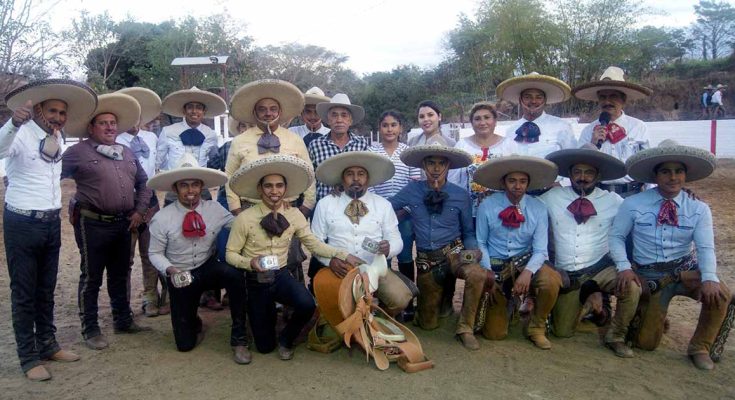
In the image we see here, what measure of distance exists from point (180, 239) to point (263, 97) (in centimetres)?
152

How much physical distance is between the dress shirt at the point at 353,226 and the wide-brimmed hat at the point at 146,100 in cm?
226

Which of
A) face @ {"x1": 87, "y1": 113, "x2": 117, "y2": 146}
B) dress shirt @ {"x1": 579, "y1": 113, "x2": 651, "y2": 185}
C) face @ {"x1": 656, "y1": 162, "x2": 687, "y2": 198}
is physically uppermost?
face @ {"x1": 87, "y1": 113, "x2": 117, "y2": 146}

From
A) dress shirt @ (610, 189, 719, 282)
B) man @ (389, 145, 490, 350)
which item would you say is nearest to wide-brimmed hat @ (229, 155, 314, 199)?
man @ (389, 145, 490, 350)

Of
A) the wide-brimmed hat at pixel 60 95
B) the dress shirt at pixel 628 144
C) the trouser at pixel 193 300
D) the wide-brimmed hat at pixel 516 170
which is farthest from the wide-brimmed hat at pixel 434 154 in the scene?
the wide-brimmed hat at pixel 60 95

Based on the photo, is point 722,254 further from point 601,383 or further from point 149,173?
point 149,173

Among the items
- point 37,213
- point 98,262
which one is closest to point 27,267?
point 37,213

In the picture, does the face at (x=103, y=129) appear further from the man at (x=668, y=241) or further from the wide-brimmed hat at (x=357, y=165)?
the man at (x=668, y=241)

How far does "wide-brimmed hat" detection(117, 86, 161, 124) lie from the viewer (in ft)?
19.9

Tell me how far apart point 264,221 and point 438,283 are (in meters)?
1.66

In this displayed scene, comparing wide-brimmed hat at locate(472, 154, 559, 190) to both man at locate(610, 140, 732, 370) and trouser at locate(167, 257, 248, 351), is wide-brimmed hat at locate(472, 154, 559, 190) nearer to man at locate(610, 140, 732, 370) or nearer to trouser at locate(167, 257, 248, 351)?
man at locate(610, 140, 732, 370)

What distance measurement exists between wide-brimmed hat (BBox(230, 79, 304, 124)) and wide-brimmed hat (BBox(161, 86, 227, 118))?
718 mm

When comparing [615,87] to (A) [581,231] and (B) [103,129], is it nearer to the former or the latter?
(A) [581,231]

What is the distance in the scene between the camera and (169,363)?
4.56 meters

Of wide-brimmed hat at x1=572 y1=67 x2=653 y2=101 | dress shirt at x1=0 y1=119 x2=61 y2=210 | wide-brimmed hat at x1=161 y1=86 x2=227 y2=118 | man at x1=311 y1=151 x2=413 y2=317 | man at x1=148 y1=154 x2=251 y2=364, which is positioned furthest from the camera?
wide-brimmed hat at x1=161 y1=86 x2=227 y2=118
